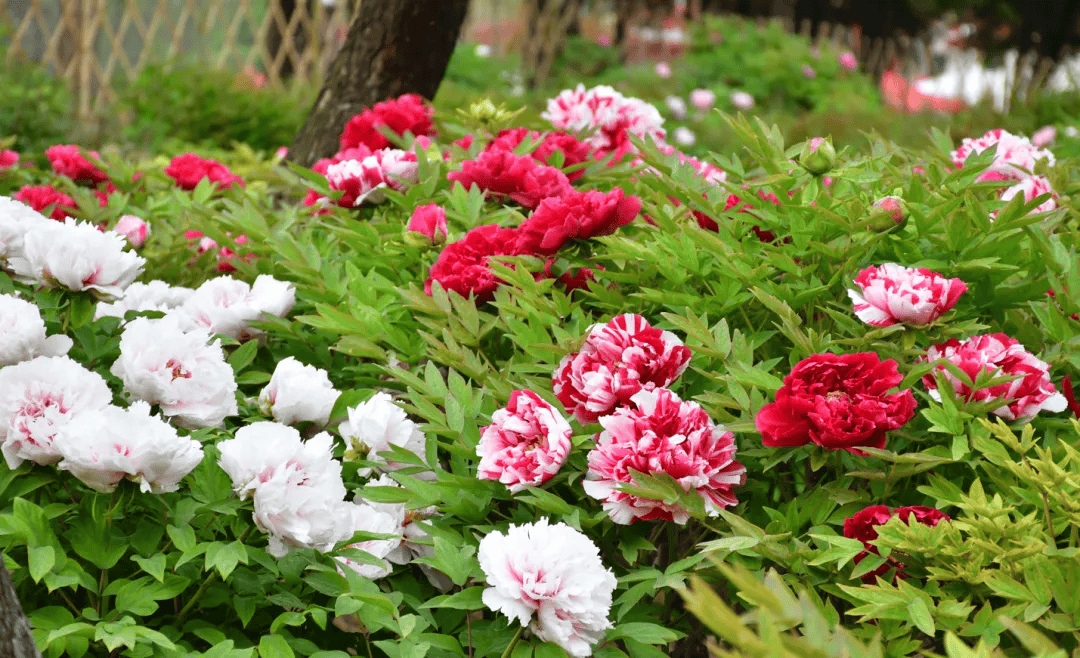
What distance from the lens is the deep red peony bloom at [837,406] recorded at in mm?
1329

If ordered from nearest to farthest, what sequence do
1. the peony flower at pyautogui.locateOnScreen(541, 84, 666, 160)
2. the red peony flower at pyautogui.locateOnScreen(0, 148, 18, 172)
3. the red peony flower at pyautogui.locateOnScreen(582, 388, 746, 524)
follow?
the red peony flower at pyautogui.locateOnScreen(582, 388, 746, 524), the peony flower at pyautogui.locateOnScreen(541, 84, 666, 160), the red peony flower at pyautogui.locateOnScreen(0, 148, 18, 172)

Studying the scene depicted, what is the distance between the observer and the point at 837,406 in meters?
1.33

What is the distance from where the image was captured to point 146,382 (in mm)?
1462

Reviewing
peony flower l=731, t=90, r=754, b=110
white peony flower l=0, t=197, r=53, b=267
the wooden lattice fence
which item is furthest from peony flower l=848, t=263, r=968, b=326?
peony flower l=731, t=90, r=754, b=110

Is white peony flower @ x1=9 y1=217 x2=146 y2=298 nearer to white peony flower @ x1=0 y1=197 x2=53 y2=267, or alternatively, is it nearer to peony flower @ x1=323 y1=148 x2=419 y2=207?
white peony flower @ x1=0 y1=197 x2=53 y2=267

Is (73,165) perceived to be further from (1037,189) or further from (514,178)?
(1037,189)

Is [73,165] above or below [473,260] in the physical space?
below

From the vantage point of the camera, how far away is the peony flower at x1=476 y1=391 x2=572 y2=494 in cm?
142

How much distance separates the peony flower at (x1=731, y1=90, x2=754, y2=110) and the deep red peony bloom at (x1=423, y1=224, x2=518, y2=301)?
26.0 feet

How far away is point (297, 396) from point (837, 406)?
0.84 meters

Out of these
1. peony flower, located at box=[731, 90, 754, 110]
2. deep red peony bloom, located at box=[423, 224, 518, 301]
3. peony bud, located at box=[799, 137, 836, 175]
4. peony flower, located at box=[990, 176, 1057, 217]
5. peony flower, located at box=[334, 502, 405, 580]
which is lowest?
peony flower, located at box=[731, 90, 754, 110]

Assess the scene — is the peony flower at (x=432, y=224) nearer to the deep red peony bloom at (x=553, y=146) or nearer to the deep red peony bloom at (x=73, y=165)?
the deep red peony bloom at (x=553, y=146)

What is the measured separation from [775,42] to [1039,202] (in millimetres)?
9790

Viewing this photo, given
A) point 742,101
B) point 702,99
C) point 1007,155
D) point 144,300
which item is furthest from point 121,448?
point 742,101
